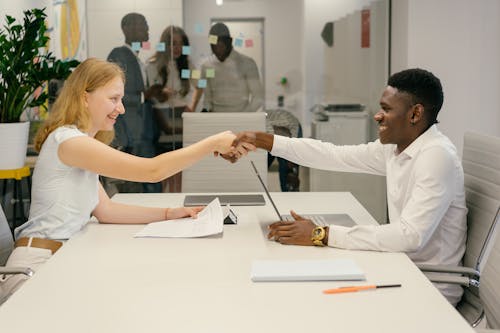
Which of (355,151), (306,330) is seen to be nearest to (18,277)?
(306,330)

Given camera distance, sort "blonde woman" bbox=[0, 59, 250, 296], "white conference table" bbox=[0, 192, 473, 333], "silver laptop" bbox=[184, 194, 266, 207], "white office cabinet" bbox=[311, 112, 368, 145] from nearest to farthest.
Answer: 1. "white conference table" bbox=[0, 192, 473, 333]
2. "blonde woman" bbox=[0, 59, 250, 296]
3. "silver laptop" bbox=[184, 194, 266, 207]
4. "white office cabinet" bbox=[311, 112, 368, 145]

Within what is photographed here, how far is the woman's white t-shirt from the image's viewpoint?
2596 mm

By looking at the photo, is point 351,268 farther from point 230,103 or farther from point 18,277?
point 230,103

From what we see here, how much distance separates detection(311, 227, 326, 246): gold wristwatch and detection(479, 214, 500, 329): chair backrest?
50 centimetres

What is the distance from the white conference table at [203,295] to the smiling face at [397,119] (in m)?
0.57

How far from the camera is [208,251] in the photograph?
7.47ft

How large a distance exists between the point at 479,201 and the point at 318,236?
65cm

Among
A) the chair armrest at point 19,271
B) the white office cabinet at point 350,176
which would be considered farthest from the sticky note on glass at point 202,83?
the chair armrest at point 19,271

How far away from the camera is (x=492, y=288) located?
208 centimetres

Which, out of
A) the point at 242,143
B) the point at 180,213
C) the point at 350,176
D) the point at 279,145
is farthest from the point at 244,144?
the point at 350,176

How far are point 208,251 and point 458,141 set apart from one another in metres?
3.34

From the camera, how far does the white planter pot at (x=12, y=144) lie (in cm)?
422

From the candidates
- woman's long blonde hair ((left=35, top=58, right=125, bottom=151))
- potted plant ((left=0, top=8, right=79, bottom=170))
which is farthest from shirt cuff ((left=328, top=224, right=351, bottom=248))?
potted plant ((left=0, top=8, right=79, bottom=170))

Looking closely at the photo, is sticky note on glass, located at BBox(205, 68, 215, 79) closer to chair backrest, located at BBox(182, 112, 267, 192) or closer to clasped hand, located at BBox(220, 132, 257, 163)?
chair backrest, located at BBox(182, 112, 267, 192)
